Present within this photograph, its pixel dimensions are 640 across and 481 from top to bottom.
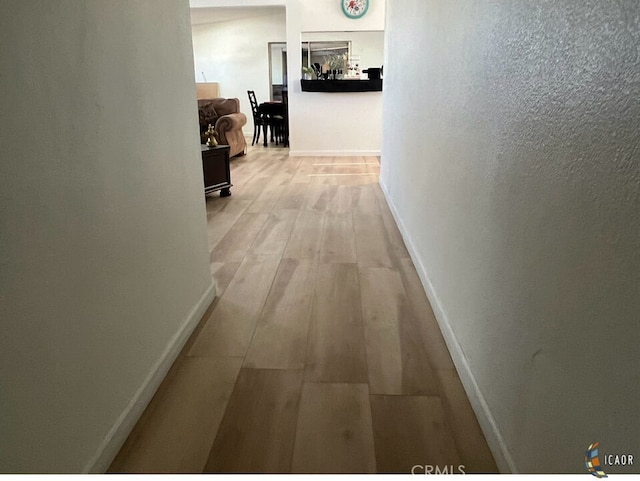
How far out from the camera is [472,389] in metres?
1.41

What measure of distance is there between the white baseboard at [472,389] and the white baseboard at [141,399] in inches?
38.0

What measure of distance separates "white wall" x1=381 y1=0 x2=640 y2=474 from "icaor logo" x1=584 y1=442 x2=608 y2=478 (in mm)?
15

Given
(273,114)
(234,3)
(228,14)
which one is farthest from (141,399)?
(228,14)

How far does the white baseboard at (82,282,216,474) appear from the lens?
116cm

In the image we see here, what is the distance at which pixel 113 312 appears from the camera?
4.06 ft

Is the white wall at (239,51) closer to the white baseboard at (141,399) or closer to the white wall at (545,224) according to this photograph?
the white wall at (545,224)

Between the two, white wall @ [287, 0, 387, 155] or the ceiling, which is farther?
the ceiling

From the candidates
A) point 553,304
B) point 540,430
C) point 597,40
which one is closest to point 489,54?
point 597,40

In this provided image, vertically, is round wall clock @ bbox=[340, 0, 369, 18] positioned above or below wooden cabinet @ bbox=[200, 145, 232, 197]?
above

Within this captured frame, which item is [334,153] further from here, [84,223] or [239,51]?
[84,223]

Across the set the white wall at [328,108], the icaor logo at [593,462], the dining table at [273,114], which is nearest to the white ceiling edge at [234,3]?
the white wall at [328,108]

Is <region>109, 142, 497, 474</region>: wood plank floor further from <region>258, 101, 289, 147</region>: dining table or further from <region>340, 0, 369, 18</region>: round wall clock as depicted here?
<region>258, 101, 289, 147</region>: dining table

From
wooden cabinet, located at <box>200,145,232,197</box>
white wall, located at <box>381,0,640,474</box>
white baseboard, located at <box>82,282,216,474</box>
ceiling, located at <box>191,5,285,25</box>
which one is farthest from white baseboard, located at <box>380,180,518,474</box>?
ceiling, located at <box>191,5,285,25</box>

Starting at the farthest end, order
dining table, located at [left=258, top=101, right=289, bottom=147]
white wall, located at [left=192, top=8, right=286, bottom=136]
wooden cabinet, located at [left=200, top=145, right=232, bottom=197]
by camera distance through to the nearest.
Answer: white wall, located at [left=192, top=8, right=286, bottom=136]
dining table, located at [left=258, top=101, right=289, bottom=147]
wooden cabinet, located at [left=200, top=145, right=232, bottom=197]
